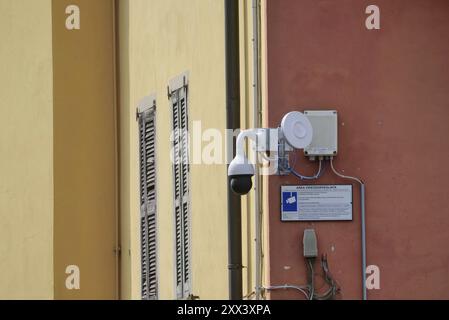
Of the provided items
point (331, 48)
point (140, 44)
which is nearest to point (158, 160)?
point (140, 44)

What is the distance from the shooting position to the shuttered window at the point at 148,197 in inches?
582

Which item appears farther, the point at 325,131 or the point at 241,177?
the point at 325,131

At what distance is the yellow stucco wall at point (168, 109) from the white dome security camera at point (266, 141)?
1.15 meters

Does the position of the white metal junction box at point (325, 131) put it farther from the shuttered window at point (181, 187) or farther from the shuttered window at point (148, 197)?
the shuttered window at point (148, 197)

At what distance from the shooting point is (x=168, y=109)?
14008 mm
